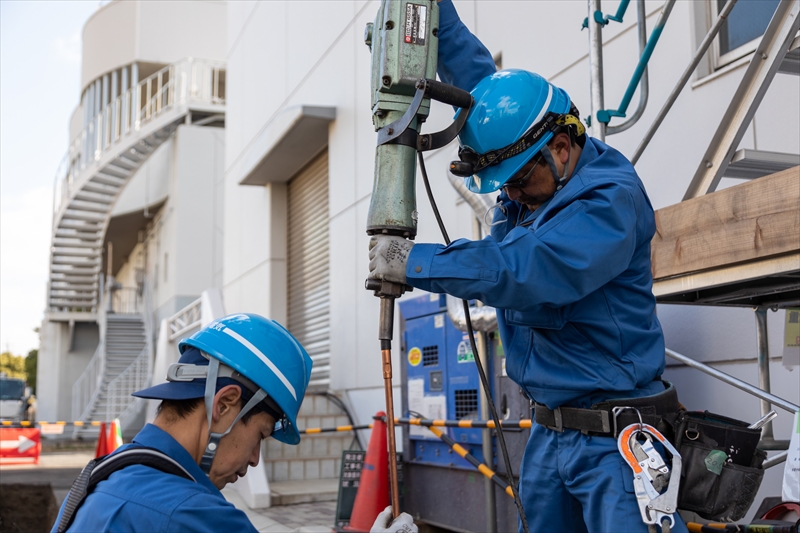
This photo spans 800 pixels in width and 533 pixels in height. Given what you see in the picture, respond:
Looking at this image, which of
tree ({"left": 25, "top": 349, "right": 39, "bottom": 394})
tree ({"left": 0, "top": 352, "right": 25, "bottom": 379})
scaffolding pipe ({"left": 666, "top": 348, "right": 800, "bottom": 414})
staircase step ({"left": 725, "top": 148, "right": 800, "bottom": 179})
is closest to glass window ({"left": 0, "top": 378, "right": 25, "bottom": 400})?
scaffolding pipe ({"left": 666, "top": 348, "right": 800, "bottom": 414})

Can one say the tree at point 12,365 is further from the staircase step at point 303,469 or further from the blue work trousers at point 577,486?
the blue work trousers at point 577,486

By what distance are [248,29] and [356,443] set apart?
9.27m

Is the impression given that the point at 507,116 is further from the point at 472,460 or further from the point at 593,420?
the point at 472,460

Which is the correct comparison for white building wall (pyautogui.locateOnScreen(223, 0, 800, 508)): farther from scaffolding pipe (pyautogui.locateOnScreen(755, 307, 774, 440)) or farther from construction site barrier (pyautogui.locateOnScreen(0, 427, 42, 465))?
construction site barrier (pyautogui.locateOnScreen(0, 427, 42, 465))

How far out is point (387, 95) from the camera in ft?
7.84

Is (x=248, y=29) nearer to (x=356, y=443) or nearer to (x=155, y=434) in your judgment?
(x=356, y=443)

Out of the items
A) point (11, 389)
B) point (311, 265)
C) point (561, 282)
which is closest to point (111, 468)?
point (561, 282)

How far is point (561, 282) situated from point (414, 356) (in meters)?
4.48

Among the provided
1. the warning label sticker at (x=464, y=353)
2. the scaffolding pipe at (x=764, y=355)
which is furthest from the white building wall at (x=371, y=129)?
the warning label sticker at (x=464, y=353)

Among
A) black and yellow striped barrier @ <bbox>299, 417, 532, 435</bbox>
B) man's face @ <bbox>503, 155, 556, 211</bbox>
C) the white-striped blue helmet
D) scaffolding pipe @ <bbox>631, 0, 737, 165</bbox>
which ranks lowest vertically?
black and yellow striped barrier @ <bbox>299, 417, 532, 435</bbox>

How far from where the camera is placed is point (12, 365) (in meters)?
66.1

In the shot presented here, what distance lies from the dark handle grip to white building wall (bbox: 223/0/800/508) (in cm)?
268

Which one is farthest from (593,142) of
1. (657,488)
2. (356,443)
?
(356,443)

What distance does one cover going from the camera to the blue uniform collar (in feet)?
5.72
